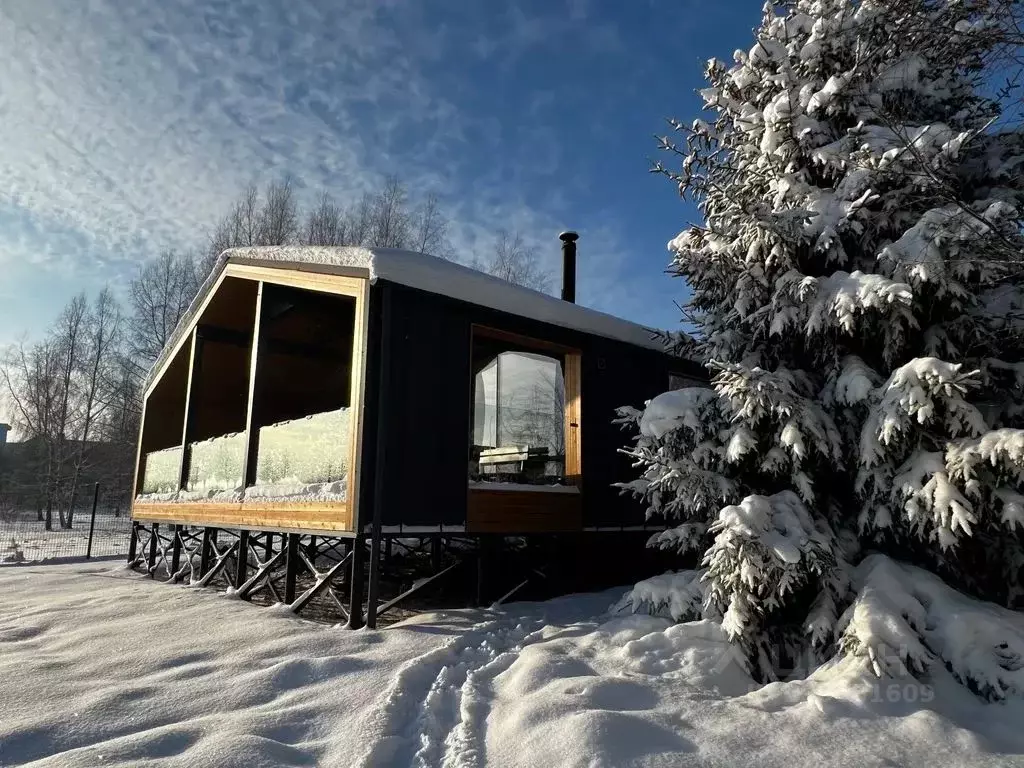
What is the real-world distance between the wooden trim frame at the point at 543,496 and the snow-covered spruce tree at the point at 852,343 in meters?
1.65

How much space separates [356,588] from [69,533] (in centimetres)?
2254

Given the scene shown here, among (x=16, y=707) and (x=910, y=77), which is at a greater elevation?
(x=910, y=77)

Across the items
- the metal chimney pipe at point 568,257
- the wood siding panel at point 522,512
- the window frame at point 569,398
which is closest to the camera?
the wood siding panel at point 522,512

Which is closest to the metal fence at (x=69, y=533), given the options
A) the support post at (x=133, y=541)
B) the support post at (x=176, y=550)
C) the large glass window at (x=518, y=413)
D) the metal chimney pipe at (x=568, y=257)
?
the support post at (x=133, y=541)

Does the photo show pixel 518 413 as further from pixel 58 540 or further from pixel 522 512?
pixel 58 540

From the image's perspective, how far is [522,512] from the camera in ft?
22.4

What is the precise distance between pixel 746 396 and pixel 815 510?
985 mm

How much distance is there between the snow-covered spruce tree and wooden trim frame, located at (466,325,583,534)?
5.42 feet

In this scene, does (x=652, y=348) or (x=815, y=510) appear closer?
(x=815, y=510)

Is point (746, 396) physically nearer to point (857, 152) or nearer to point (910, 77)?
point (857, 152)

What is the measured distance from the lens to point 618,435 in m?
7.82

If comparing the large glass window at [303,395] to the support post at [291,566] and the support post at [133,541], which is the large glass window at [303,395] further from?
the support post at [133,541]

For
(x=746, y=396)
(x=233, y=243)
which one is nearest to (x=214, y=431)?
(x=746, y=396)

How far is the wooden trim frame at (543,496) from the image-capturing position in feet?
21.4
